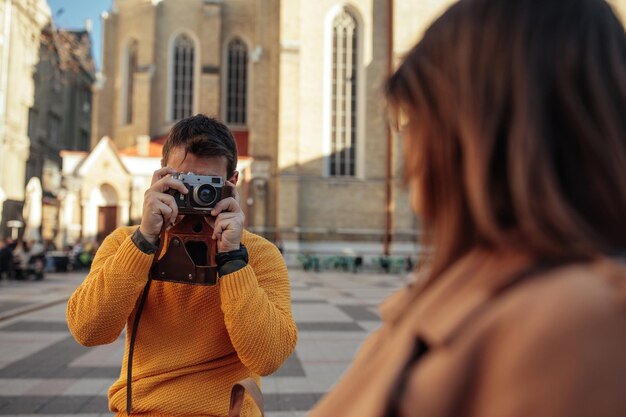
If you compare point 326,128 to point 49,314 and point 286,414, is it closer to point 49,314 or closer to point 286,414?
point 49,314

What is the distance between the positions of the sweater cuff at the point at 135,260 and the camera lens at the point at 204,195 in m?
0.22

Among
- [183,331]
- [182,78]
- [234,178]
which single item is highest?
[182,78]

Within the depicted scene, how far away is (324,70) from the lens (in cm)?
2669

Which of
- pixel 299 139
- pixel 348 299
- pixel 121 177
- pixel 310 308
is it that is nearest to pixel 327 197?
pixel 299 139

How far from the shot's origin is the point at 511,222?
2.40 feet

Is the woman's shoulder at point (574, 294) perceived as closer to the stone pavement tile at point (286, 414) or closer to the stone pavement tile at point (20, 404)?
the stone pavement tile at point (286, 414)

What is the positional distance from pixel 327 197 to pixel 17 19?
1987 centimetres

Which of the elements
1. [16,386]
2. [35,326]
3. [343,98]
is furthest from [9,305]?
[343,98]

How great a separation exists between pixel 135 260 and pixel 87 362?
509cm

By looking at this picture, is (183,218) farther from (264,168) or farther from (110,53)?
(110,53)

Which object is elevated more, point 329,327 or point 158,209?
point 158,209

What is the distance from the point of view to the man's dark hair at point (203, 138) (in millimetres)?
1890

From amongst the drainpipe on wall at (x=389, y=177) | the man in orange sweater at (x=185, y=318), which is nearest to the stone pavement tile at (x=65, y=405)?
the man in orange sweater at (x=185, y=318)

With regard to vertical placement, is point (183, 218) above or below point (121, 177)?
below
